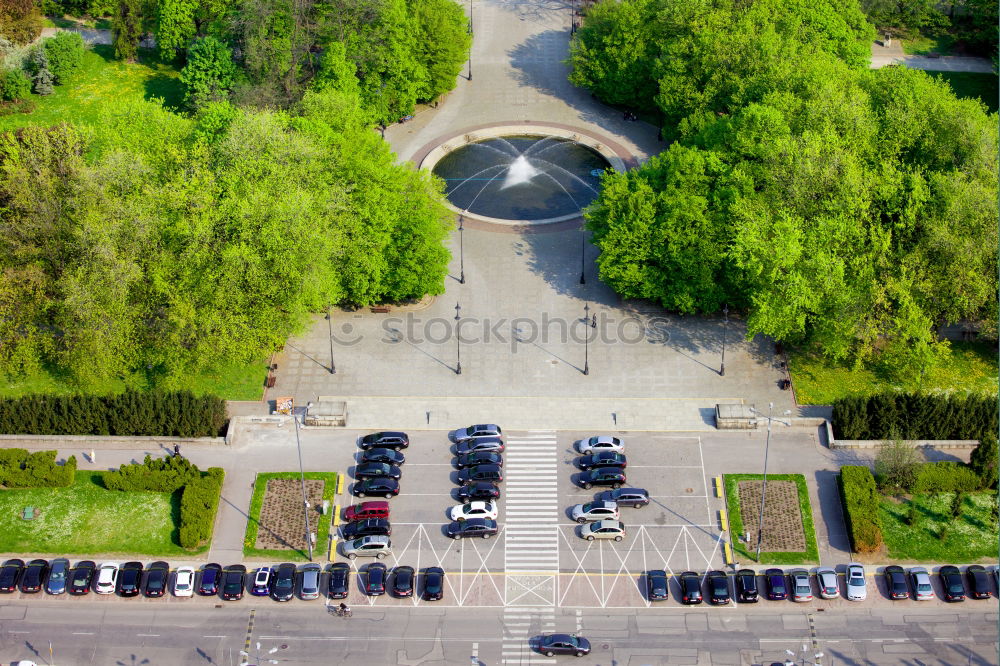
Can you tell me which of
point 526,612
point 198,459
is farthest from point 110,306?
point 526,612

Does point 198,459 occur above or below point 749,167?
below

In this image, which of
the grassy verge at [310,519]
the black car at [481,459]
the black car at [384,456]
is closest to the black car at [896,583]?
the black car at [481,459]

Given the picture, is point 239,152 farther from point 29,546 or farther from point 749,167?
point 749,167

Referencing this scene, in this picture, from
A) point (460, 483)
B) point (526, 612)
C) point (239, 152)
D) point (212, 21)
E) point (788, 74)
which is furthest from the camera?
point (212, 21)

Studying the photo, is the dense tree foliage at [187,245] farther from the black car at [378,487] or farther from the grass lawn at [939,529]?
the grass lawn at [939,529]

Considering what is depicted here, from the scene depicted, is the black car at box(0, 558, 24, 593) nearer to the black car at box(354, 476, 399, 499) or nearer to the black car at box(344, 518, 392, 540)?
the black car at box(344, 518, 392, 540)

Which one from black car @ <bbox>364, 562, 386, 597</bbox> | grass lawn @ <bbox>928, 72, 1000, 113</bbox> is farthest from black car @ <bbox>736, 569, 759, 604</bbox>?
grass lawn @ <bbox>928, 72, 1000, 113</bbox>
